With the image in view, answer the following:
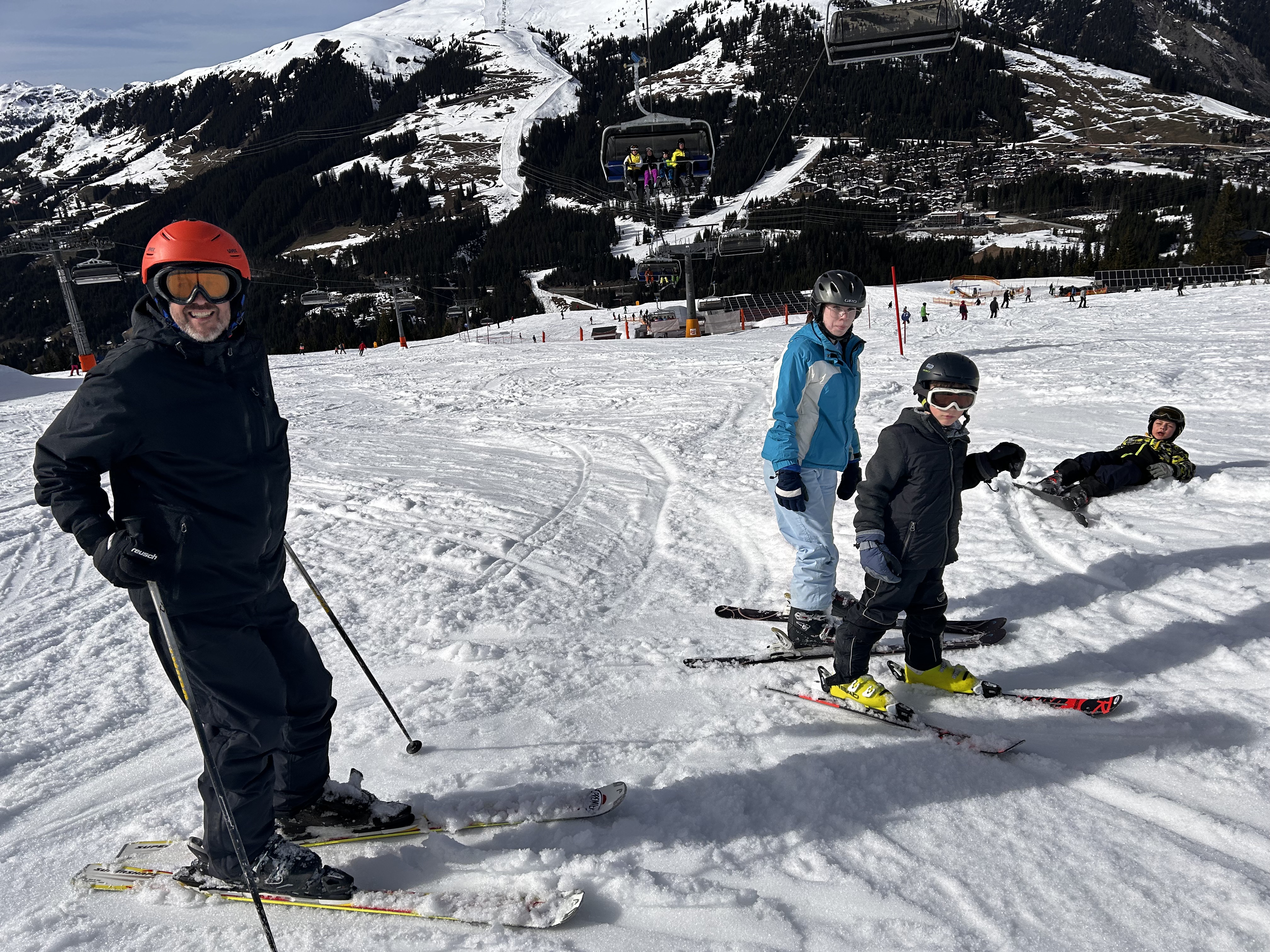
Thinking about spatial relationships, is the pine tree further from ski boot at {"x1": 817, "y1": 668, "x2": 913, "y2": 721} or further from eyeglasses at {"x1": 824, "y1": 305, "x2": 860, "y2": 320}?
ski boot at {"x1": 817, "y1": 668, "x2": 913, "y2": 721}

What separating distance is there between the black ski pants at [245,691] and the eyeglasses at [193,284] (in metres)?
0.80

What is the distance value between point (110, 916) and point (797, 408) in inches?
122

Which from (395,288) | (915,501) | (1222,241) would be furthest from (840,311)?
(1222,241)

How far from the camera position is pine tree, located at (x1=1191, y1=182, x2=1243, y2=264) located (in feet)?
188

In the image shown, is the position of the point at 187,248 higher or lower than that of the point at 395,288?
lower

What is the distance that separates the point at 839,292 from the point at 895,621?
1489 mm

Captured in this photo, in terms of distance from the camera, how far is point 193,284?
188 centimetres

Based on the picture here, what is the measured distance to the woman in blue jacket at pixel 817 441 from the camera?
330 cm

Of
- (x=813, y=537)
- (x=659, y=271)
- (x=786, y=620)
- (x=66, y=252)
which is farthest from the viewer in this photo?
(x=659, y=271)

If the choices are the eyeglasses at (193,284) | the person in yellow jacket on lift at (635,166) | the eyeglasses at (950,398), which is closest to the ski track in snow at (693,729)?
the eyeglasses at (950,398)

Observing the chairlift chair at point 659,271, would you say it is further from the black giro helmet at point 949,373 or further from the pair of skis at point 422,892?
the pair of skis at point 422,892

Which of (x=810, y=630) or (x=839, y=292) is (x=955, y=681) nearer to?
(x=810, y=630)

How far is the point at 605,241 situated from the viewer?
364 ft

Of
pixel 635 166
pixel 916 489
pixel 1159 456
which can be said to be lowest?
pixel 1159 456
